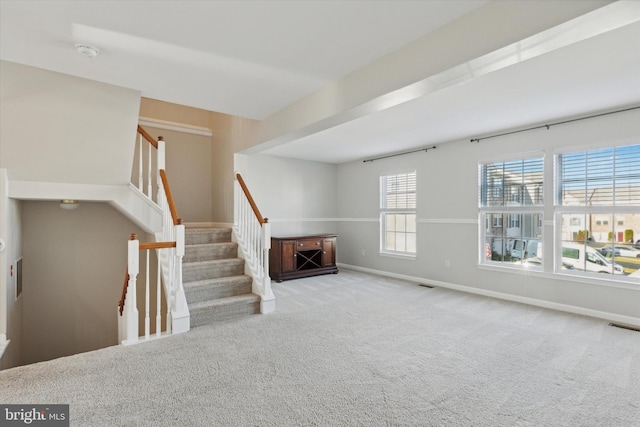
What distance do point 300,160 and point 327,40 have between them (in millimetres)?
4496

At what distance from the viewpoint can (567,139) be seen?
3955 mm

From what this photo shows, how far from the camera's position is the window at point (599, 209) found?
142 inches

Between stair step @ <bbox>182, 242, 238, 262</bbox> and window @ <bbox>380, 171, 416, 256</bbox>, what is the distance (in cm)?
313

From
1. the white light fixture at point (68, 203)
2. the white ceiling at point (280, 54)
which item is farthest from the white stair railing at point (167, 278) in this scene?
the white ceiling at point (280, 54)

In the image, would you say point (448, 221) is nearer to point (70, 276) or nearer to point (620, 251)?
point (620, 251)

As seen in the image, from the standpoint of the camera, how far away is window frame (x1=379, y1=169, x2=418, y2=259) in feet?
19.1

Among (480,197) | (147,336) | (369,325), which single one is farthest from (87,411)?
(480,197)

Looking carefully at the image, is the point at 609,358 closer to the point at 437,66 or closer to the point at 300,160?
the point at 437,66

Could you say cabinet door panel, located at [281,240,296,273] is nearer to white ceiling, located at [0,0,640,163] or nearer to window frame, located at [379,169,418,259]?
window frame, located at [379,169,418,259]

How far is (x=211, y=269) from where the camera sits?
4027 millimetres

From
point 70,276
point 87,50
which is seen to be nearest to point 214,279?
point 70,276

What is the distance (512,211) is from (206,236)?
170 inches

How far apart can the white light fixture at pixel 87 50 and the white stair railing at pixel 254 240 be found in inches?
87.6

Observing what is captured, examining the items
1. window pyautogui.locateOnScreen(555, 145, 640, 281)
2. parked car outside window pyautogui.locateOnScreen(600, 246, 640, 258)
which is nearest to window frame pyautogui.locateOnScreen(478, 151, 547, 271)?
window pyautogui.locateOnScreen(555, 145, 640, 281)
